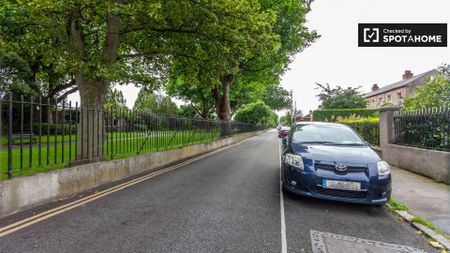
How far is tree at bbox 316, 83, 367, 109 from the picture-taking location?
3375 cm

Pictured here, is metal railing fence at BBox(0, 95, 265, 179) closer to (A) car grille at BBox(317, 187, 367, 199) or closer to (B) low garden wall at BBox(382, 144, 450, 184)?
(A) car grille at BBox(317, 187, 367, 199)

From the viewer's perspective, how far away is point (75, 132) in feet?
19.1

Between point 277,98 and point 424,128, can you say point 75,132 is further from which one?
point 277,98

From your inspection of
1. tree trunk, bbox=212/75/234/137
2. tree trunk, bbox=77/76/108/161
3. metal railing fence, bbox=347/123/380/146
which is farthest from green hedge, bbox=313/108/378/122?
tree trunk, bbox=77/76/108/161

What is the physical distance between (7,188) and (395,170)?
1011cm

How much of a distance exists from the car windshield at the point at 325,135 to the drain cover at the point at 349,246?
2334 mm

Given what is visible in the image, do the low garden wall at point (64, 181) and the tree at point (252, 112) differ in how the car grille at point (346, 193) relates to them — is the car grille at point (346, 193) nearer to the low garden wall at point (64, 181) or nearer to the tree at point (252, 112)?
the low garden wall at point (64, 181)

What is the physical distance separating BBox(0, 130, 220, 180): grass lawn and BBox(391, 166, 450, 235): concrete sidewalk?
7179 millimetres

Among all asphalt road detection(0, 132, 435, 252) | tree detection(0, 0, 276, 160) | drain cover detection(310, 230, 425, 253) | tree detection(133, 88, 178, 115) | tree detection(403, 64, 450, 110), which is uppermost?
tree detection(133, 88, 178, 115)

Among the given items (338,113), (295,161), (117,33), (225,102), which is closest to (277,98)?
(338,113)

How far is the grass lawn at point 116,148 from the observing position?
5430mm

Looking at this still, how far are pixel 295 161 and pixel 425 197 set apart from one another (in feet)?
10.5

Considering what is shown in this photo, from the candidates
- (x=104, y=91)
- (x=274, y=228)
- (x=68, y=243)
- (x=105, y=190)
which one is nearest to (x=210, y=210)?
(x=274, y=228)

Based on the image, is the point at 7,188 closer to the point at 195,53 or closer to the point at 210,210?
the point at 210,210
